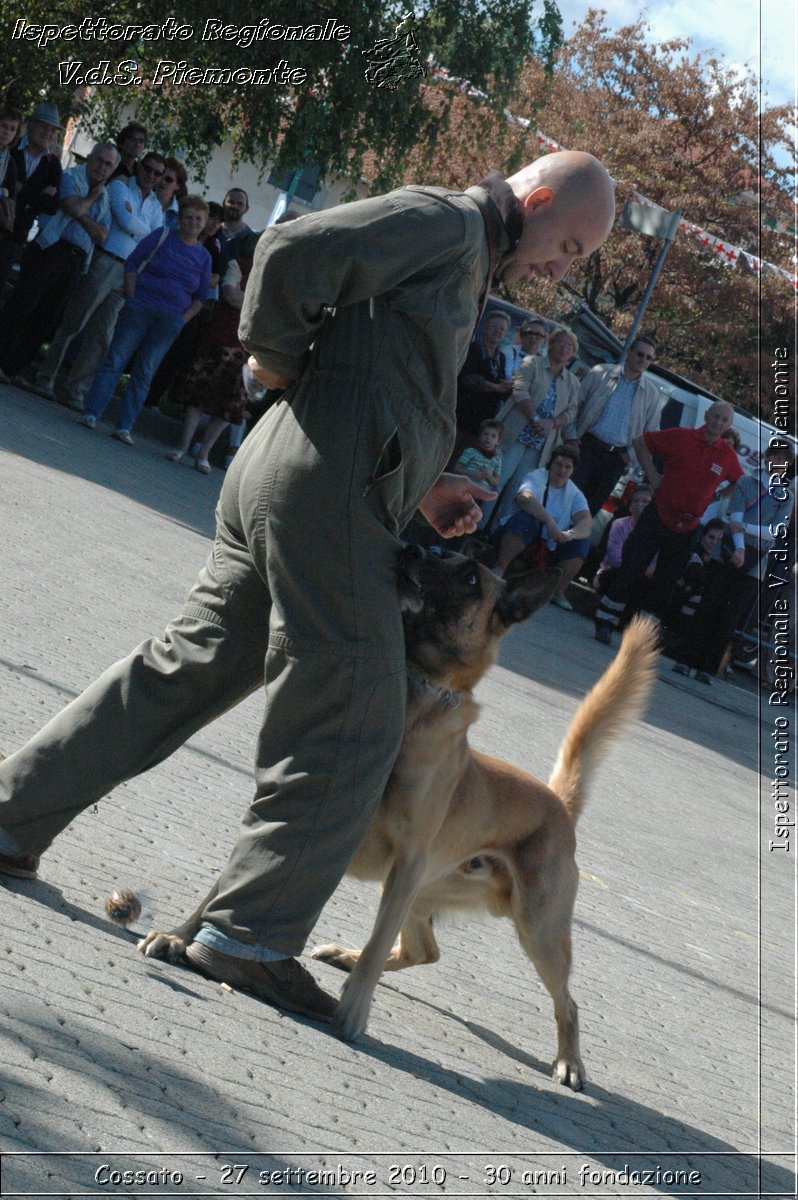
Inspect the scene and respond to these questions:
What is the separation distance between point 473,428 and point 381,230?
34.5ft

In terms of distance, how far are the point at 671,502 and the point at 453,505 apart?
11.7 meters

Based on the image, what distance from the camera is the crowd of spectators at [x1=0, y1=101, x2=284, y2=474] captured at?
12.9m

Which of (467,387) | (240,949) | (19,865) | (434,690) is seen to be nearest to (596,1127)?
(240,949)

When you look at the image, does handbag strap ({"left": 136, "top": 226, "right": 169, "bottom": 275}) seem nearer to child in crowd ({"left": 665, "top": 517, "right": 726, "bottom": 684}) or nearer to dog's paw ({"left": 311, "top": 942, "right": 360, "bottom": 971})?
child in crowd ({"left": 665, "top": 517, "right": 726, "bottom": 684})

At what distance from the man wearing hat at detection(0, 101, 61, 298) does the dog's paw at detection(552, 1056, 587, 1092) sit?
10579mm

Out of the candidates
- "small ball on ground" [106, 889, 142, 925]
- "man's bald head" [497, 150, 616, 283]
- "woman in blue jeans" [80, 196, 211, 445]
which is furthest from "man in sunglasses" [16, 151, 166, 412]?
"small ball on ground" [106, 889, 142, 925]

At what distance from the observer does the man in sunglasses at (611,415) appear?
51.8 feet

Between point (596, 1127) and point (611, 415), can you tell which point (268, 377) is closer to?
point (596, 1127)

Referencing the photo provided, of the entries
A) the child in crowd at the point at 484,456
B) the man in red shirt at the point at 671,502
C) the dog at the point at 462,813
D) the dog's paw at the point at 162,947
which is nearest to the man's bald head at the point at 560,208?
the dog at the point at 462,813

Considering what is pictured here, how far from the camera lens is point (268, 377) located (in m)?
3.69

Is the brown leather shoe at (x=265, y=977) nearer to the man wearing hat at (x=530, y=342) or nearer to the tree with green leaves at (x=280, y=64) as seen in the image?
the man wearing hat at (x=530, y=342)

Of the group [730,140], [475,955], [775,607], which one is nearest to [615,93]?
[730,140]

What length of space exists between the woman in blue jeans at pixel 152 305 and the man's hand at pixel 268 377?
9.94m

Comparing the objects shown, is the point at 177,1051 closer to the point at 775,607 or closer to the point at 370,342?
the point at 370,342
